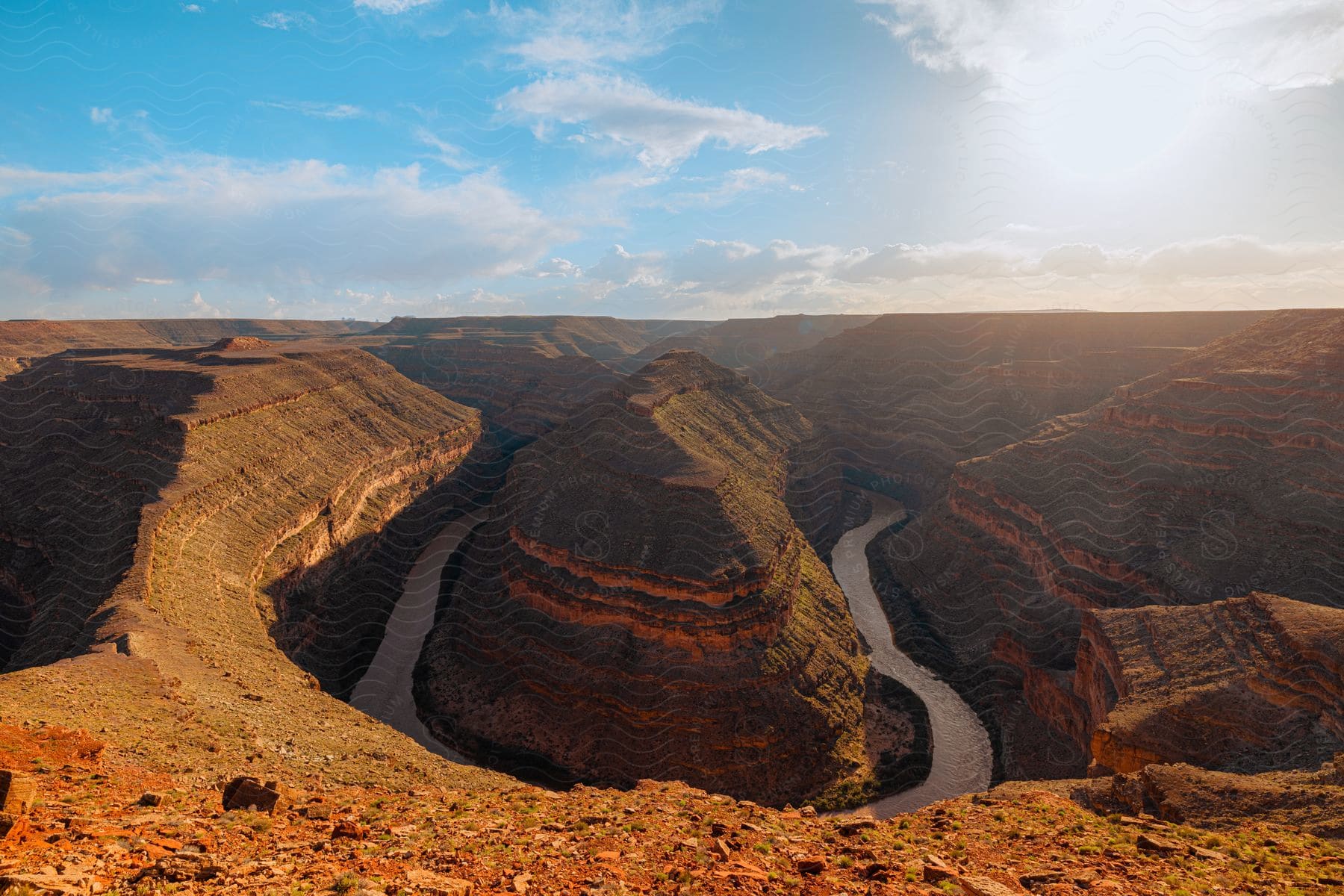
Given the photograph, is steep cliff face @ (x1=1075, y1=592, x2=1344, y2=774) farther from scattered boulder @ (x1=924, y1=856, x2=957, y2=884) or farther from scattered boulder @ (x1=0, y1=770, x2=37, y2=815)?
scattered boulder @ (x1=0, y1=770, x2=37, y2=815)

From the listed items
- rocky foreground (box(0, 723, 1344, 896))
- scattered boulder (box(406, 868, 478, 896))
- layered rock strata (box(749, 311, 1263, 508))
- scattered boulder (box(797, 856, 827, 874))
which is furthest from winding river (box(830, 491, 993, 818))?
scattered boulder (box(406, 868, 478, 896))

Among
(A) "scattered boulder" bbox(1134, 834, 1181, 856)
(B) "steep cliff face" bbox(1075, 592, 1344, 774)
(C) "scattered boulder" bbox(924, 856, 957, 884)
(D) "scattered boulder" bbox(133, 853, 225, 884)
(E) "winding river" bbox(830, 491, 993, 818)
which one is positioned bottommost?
(E) "winding river" bbox(830, 491, 993, 818)

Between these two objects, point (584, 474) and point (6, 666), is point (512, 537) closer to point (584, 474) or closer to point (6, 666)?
point (584, 474)

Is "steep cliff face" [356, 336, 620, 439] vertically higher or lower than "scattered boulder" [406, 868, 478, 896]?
higher

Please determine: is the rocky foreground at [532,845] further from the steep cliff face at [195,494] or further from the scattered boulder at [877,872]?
the steep cliff face at [195,494]

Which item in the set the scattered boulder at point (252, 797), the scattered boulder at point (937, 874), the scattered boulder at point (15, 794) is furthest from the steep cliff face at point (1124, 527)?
the scattered boulder at point (15, 794)
